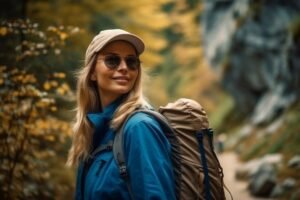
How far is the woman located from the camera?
2.13m

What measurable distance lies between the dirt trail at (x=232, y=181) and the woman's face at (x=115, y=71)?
→ 23.9 feet

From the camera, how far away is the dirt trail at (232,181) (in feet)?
33.7

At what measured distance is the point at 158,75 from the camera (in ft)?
53.5

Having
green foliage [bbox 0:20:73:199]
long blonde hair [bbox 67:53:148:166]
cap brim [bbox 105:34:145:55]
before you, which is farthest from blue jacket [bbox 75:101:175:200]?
green foliage [bbox 0:20:73:199]

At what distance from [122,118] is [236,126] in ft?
70.4

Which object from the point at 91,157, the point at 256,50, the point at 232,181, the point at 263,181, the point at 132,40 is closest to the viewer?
the point at 91,157

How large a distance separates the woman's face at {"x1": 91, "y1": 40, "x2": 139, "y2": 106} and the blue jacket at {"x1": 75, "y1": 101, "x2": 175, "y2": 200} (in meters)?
0.39

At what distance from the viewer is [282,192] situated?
Result: 9320 millimetres

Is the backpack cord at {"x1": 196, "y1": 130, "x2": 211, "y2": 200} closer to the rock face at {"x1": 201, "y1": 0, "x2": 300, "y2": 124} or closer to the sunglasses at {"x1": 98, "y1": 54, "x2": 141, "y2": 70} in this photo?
the sunglasses at {"x1": 98, "y1": 54, "x2": 141, "y2": 70}

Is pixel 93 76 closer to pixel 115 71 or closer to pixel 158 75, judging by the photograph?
pixel 115 71

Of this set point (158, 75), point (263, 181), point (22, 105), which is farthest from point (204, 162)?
point (158, 75)

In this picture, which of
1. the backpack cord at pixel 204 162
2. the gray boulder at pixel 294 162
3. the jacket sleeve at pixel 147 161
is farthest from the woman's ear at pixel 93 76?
the gray boulder at pixel 294 162

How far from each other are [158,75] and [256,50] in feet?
16.5

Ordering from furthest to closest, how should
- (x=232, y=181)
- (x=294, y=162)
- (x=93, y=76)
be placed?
1. (x=232, y=181)
2. (x=294, y=162)
3. (x=93, y=76)
